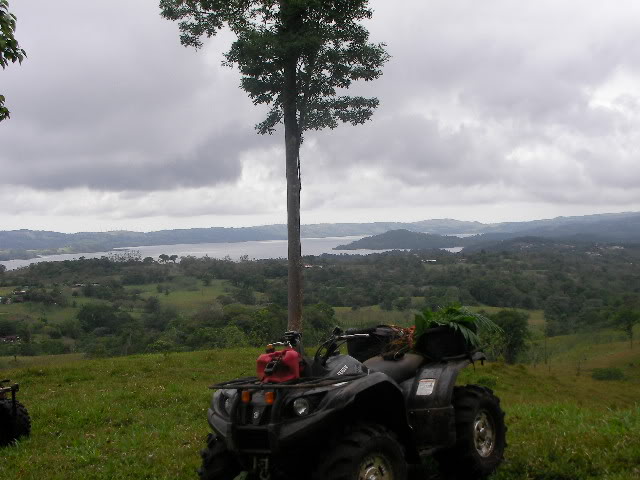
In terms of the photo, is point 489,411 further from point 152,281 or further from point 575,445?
point 152,281

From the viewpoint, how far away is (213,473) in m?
4.86

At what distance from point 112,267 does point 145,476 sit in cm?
9818

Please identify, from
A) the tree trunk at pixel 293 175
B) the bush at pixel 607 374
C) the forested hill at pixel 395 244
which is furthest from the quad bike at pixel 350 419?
the forested hill at pixel 395 244

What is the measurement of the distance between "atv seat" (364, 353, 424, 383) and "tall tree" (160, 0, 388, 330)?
976cm

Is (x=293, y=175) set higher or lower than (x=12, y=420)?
higher

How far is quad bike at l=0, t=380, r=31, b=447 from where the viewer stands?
26.3 feet

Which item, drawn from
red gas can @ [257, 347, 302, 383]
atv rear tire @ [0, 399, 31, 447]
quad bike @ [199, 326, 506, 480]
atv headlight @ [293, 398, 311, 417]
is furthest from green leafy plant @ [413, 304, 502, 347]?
atv rear tire @ [0, 399, 31, 447]

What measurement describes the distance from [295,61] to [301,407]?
11.9m

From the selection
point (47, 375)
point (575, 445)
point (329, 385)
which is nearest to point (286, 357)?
point (329, 385)

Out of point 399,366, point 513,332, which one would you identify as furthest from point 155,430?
point 513,332

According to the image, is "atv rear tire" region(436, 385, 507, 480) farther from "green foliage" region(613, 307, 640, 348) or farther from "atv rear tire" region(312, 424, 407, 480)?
"green foliage" region(613, 307, 640, 348)

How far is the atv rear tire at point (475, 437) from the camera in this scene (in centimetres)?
537

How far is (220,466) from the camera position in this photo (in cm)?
486

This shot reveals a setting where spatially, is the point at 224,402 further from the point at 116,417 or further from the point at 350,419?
the point at 116,417
